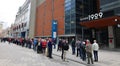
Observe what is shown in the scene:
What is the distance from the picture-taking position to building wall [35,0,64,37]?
4688cm

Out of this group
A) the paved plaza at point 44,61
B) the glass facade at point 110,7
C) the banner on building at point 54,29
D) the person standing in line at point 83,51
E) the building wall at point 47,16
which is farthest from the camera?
the banner on building at point 54,29

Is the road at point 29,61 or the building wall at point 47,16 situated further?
the building wall at point 47,16

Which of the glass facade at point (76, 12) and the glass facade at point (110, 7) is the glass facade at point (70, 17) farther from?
the glass facade at point (110, 7)

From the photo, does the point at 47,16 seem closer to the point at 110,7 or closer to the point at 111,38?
the point at 110,7

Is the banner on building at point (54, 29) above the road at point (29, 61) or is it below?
above

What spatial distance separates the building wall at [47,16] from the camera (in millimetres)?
46875

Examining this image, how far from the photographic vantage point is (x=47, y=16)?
56562mm

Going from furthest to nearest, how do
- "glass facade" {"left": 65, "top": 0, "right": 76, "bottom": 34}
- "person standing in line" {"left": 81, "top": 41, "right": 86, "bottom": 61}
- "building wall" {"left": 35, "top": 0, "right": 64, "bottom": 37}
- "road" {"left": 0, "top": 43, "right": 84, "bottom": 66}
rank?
"building wall" {"left": 35, "top": 0, "right": 64, "bottom": 37}, "glass facade" {"left": 65, "top": 0, "right": 76, "bottom": 34}, "person standing in line" {"left": 81, "top": 41, "right": 86, "bottom": 61}, "road" {"left": 0, "top": 43, "right": 84, "bottom": 66}

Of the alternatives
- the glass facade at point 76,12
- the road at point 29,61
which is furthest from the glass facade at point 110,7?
the road at point 29,61

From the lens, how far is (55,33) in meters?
48.6

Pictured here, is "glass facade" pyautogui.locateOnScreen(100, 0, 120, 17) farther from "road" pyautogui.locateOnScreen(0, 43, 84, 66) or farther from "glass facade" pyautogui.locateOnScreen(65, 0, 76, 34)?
"road" pyautogui.locateOnScreen(0, 43, 84, 66)

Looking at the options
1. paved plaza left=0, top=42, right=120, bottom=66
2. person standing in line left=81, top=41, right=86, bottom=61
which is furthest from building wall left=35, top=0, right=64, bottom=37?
person standing in line left=81, top=41, right=86, bottom=61

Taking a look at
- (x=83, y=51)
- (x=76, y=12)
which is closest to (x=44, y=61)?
(x=83, y=51)

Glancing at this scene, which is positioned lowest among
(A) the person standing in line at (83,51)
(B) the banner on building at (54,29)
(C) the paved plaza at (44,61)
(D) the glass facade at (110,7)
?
(C) the paved plaza at (44,61)
